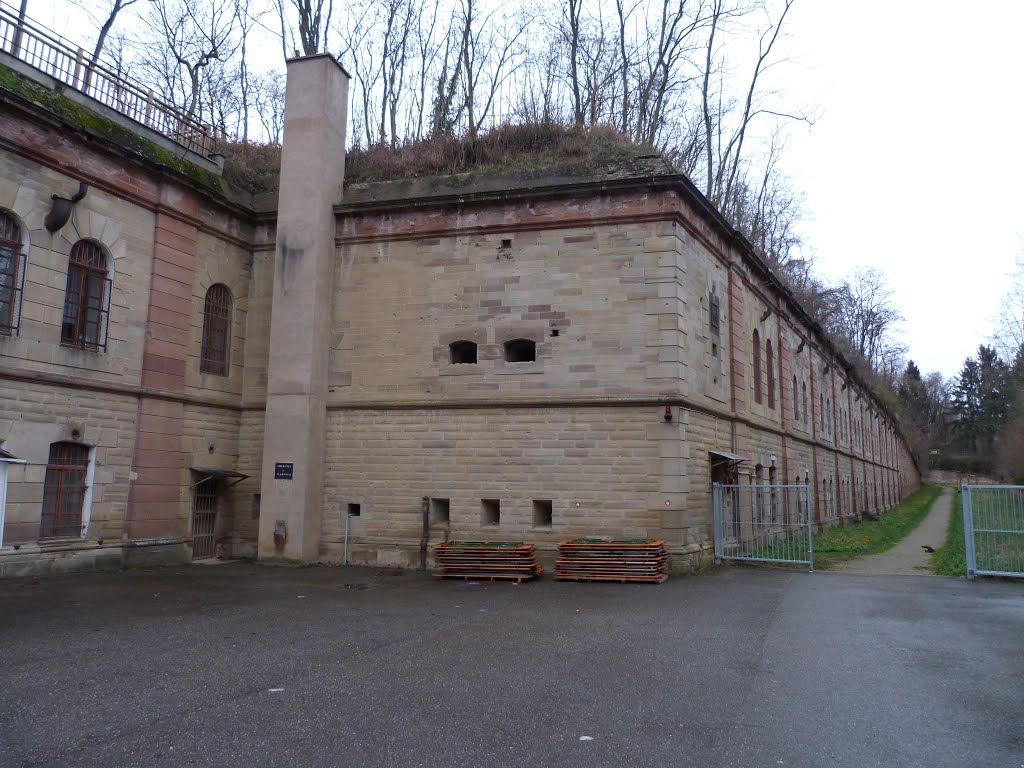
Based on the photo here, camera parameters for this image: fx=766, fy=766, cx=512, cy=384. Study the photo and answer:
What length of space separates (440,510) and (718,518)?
6054 millimetres

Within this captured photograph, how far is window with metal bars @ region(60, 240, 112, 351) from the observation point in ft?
47.8

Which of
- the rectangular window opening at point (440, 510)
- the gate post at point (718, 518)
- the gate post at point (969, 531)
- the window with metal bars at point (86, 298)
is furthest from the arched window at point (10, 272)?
the gate post at point (969, 531)

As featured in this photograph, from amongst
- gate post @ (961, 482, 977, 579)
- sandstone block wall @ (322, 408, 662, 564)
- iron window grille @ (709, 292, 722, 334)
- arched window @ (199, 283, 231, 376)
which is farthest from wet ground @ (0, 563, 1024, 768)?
iron window grille @ (709, 292, 722, 334)

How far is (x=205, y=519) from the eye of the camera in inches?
686

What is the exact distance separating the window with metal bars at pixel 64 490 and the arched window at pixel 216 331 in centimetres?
351

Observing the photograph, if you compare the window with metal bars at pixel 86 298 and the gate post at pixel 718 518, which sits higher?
the window with metal bars at pixel 86 298

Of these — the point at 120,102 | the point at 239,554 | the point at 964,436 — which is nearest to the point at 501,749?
the point at 239,554

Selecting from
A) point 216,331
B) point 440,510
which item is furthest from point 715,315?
point 216,331

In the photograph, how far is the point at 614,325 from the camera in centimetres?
1586

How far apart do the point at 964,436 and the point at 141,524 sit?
101062 millimetres

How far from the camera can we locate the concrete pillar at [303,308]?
16562 millimetres

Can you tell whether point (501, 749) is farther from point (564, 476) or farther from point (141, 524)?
point (141, 524)

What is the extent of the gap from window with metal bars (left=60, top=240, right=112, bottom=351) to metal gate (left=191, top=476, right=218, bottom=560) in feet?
13.0

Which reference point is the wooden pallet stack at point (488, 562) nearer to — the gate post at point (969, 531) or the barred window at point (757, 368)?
the gate post at point (969, 531)
